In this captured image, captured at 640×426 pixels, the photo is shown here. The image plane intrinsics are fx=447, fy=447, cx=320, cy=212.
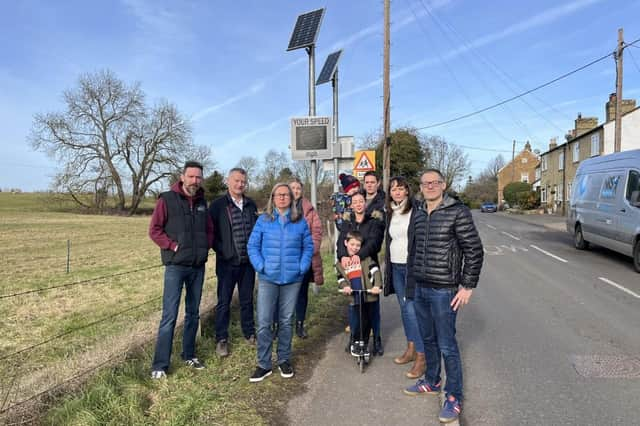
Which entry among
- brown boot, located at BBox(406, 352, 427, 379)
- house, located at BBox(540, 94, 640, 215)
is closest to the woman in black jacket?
brown boot, located at BBox(406, 352, 427, 379)

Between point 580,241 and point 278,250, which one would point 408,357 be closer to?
point 278,250

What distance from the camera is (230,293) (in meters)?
4.90

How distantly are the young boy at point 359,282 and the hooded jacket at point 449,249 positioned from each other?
1080mm

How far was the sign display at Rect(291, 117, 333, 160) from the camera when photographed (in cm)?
731

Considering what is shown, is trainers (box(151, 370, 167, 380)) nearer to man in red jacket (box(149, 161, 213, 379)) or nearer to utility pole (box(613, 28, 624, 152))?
man in red jacket (box(149, 161, 213, 379))

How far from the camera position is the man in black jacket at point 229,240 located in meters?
4.77

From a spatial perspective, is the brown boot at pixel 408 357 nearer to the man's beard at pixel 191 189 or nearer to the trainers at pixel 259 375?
the trainers at pixel 259 375

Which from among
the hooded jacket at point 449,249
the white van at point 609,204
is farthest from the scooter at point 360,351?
the white van at point 609,204

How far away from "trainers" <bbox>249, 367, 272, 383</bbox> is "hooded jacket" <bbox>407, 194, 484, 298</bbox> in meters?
1.71

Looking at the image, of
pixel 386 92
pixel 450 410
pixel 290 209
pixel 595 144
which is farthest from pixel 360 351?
pixel 595 144

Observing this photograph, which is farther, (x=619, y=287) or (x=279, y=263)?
(x=619, y=287)

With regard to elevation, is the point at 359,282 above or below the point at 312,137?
below

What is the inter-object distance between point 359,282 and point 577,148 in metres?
37.6

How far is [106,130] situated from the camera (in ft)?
148
